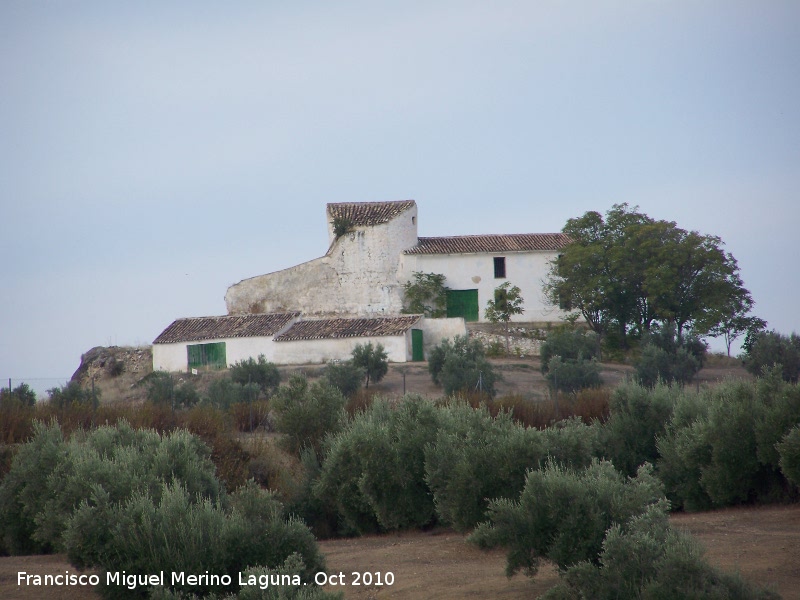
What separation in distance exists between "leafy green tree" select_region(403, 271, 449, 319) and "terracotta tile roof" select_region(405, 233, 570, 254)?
121 centimetres

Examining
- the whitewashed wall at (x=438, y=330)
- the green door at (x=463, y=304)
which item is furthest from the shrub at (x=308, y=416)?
the green door at (x=463, y=304)

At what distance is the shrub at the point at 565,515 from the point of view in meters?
8.77

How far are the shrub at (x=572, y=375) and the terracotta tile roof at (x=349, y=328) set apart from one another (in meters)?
6.94

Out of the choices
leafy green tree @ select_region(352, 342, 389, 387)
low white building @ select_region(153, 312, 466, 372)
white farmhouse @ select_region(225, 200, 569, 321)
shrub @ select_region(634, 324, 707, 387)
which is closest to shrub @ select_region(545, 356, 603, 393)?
shrub @ select_region(634, 324, 707, 387)

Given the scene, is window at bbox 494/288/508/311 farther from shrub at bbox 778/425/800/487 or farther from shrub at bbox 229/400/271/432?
shrub at bbox 778/425/800/487

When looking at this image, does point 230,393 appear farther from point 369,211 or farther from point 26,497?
point 369,211

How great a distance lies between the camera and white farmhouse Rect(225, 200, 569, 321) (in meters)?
38.8

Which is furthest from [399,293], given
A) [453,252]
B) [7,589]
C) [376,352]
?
[7,589]

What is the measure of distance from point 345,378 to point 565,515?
1949 cm

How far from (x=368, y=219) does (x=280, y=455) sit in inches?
911

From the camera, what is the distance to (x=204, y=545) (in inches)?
343

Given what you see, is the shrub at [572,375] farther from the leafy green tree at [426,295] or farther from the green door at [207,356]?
the green door at [207,356]

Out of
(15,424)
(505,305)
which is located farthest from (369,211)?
(15,424)

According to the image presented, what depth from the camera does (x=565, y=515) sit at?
29.5 ft
